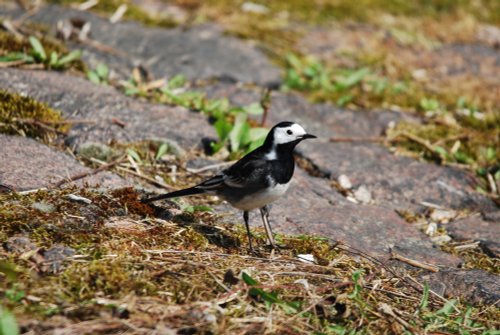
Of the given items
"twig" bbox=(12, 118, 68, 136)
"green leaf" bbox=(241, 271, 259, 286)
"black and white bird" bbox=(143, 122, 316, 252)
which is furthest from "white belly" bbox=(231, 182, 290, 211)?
"twig" bbox=(12, 118, 68, 136)

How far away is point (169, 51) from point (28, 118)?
9.64 ft

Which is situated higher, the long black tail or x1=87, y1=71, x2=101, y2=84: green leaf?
x1=87, y1=71, x2=101, y2=84: green leaf

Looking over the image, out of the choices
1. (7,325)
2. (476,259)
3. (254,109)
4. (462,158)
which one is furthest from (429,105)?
(7,325)

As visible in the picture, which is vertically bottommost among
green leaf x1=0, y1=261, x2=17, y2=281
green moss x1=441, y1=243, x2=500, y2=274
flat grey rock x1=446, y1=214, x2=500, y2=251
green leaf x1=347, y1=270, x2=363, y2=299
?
flat grey rock x1=446, y1=214, x2=500, y2=251

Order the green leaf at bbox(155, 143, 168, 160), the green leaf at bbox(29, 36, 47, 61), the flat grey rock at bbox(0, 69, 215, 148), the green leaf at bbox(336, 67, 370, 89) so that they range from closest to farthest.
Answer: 1. the green leaf at bbox(155, 143, 168, 160)
2. the flat grey rock at bbox(0, 69, 215, 148)
3. the green leaf at bbox(29, 36, 47, 61)
4. the green leaf at bbox(336, 67, 370, 89)

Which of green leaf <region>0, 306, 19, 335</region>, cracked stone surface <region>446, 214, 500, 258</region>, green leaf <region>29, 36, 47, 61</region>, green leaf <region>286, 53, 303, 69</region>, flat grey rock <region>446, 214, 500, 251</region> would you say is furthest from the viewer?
green leaf <region>286, 53, 303, 69</region>

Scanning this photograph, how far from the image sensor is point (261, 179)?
176 inches

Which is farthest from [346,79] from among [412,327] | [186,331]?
[186,331]

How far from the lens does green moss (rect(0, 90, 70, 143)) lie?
525 centimetres

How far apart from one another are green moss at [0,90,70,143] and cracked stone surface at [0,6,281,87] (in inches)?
65.7

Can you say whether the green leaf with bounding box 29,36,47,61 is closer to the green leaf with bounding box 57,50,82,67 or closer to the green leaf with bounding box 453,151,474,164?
the green leaf with bounding box 57,50,82,67

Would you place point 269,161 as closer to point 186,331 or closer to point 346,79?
point 186,331

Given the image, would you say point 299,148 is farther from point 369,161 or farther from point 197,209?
point 197,209

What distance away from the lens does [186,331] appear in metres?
3.12
